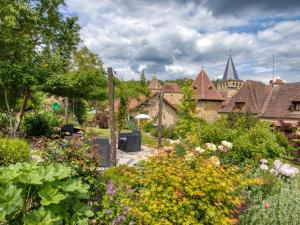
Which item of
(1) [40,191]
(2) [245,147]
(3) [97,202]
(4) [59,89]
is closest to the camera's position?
(1) [40,191]

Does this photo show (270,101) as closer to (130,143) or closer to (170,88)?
(170,88)

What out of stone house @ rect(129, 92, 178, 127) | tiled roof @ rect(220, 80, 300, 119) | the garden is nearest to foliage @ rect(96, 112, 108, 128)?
stone house @ rect(129, 92, 178, 127)

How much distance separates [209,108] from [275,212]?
29.5 meters

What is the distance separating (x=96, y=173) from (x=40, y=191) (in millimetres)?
1301

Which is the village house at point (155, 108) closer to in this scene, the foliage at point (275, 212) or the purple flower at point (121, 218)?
the foliage at point (275, 212)

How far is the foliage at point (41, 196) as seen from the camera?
3066 millimetres

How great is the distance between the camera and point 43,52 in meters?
16.1

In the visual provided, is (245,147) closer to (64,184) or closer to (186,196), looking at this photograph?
(186,196)

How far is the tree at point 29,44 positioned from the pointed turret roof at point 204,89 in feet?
63.9

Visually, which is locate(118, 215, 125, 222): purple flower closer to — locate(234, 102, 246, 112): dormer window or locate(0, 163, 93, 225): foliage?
locate(0, 163, 93, 225): foliage

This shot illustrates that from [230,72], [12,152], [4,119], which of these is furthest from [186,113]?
[230,72]

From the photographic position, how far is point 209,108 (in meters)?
33.0

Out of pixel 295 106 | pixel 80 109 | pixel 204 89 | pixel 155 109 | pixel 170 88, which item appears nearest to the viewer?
pixel 295 106

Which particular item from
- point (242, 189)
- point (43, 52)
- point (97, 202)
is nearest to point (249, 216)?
point (242, 189)
